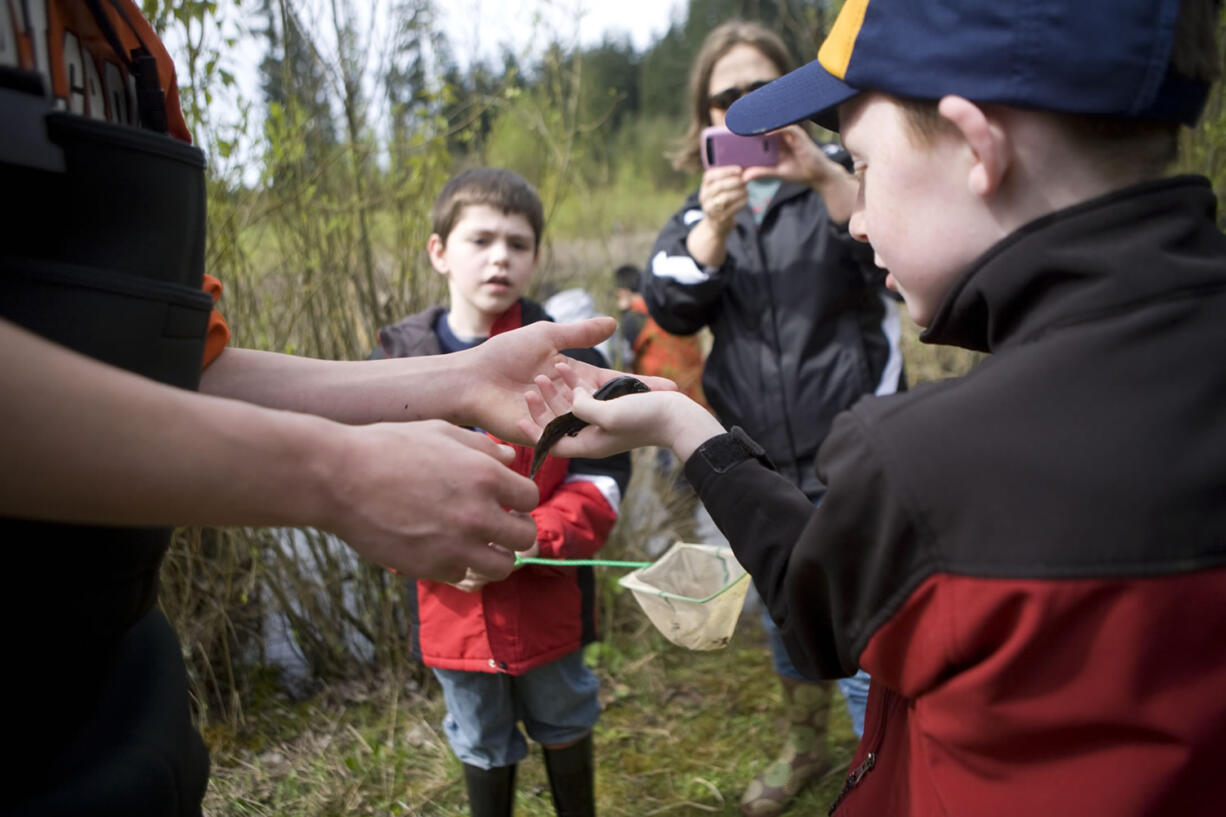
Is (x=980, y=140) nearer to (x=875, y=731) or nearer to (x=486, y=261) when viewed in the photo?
(x=875, y=731)

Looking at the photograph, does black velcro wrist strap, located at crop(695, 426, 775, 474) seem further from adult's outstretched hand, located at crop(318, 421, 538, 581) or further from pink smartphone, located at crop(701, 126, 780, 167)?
pink smartphone, located at crop(701, 126, 780, 167)

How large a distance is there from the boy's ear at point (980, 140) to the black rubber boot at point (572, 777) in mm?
2158

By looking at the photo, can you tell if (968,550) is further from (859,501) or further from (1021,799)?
(1021,799)

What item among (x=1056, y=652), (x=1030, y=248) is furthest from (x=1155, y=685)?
(x=1030, y=248)

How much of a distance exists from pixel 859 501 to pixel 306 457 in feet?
2.09

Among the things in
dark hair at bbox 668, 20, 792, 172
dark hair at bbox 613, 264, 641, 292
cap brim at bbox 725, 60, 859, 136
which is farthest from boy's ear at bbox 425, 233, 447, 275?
dark hair at bbox 613, 264, 641, 292

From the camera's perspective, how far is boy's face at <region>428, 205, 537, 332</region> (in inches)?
113

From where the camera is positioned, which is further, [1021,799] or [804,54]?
[804,54]

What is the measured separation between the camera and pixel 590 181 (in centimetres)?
568

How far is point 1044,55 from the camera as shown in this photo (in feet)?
3.35

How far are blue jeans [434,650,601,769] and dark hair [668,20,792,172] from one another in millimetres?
2058

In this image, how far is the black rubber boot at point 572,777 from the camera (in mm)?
2732

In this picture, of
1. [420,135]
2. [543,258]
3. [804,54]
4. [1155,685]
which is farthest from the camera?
[804,54]

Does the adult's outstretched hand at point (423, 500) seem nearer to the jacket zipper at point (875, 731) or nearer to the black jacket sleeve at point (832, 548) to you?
the black jacket sleeve at point (832, 548)
